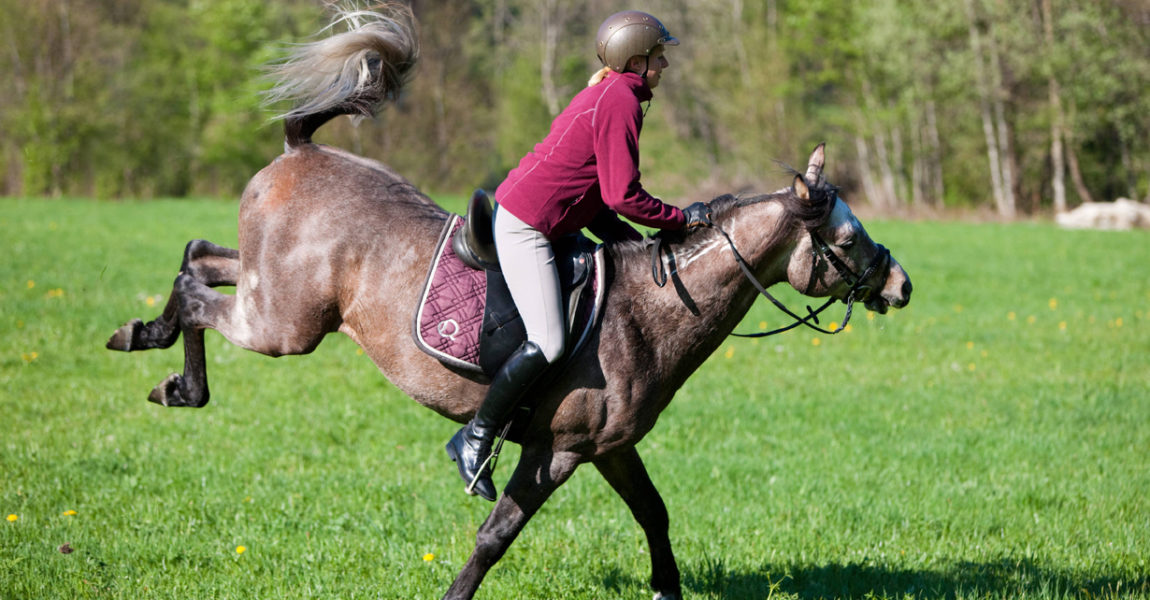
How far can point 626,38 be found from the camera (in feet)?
14.4

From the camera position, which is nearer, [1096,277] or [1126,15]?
[1096,277]

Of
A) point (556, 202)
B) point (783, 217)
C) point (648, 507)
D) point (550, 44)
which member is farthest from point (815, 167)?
point (550, 44)

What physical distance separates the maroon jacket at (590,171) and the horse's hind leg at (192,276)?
190 cm

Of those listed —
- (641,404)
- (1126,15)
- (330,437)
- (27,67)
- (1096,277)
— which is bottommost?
(1096,277)

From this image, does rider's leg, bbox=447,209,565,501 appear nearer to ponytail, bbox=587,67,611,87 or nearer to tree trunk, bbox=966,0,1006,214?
ponytail, bbox=587,67,611,87

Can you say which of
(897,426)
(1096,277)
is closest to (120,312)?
(897,426)

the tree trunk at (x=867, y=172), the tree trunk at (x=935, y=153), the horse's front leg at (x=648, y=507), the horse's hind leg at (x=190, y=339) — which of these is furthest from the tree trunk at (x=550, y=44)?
the horse's front leg at (x=648, y=507)

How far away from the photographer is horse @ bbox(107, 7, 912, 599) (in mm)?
4617

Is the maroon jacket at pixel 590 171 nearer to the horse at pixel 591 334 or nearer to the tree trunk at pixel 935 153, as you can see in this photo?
the horse at pixel 591 334

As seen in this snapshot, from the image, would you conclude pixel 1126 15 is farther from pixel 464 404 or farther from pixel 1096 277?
pixel 464 404

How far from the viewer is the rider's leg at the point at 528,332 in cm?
444

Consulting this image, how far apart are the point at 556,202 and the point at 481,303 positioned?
2.02 feet

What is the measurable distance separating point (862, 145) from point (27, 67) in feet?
137

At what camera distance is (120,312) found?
531 inches
